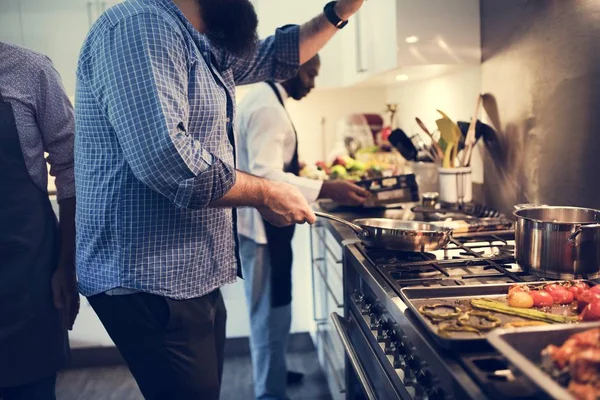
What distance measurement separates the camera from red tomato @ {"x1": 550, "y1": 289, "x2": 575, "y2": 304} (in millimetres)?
957

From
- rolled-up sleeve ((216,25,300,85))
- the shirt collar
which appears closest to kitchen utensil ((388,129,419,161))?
the shirt collar

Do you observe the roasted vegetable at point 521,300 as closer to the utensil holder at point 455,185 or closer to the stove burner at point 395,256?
the stove burner at point 395,256

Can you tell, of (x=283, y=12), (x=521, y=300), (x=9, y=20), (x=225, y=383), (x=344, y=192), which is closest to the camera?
(x=521, y=300)

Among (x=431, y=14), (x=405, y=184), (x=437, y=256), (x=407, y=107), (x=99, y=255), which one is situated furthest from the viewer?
(x=407, y=107)

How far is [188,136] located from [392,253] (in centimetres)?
60

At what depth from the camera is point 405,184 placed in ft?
7.12

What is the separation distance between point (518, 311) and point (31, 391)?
118cm

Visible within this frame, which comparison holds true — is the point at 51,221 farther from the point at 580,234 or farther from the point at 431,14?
the point at 431,14

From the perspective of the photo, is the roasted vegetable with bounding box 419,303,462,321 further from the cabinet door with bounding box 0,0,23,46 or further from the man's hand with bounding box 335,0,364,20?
the cabinet door with bounding box 0,0,23,46

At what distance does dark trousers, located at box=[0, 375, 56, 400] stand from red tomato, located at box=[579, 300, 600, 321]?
123 cm

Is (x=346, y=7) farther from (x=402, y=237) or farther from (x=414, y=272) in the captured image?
(x=414, y=272)

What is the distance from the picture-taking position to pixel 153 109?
102 cm

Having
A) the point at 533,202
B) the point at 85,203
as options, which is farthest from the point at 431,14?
the point at 85,203

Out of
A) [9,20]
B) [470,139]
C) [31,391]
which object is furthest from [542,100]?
[9,20]
